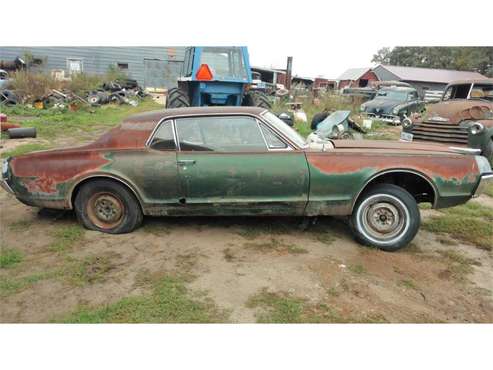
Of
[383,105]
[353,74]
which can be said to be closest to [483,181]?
[383,105]

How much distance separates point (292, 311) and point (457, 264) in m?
1.92

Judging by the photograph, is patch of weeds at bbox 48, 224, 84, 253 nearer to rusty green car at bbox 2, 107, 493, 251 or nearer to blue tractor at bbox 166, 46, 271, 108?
rusty green car at bbox 2, 107, 493, 251

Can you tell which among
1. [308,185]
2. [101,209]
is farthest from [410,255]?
[101,209]

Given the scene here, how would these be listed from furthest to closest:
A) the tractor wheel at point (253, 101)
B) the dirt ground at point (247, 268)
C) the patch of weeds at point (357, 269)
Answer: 1. the tractor wheel at point (253, 101)
2. the patch of weeds at point (357, 269)
3. the dirt ground at point (247, 268)

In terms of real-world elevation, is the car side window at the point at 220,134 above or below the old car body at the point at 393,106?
above

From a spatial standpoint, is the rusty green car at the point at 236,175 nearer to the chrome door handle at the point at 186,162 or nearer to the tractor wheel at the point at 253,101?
the chrome door handle at the point at 186,162

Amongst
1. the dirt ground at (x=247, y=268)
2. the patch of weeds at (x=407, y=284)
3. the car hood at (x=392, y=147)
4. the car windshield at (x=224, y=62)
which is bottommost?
the dirt ground at (x=247, y=268)

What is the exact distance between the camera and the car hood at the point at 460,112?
803 centimetres

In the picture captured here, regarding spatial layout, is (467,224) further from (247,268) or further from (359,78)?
(359,78)

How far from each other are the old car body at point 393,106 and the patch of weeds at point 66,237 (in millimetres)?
13752

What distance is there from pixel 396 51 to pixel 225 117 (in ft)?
224

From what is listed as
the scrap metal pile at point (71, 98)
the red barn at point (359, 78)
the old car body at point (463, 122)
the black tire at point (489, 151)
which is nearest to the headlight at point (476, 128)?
the old car body at point (463, 122)

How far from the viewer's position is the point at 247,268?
11.2 feet

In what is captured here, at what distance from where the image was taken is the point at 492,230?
14.6 ft
